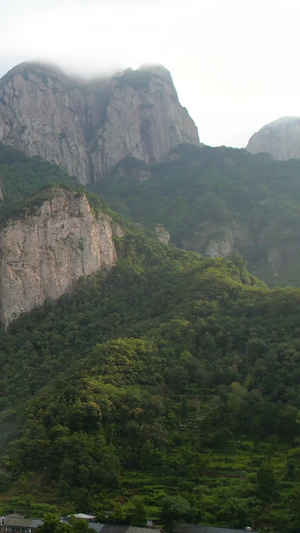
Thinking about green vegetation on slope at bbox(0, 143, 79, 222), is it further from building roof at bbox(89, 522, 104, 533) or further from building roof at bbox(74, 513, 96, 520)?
building roof at bbox(89, 522, 104, 533)

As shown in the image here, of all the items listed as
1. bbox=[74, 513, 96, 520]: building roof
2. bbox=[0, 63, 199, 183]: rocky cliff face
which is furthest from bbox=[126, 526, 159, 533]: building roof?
bbox=[0, 63, 199, 183]: rocky cliff face

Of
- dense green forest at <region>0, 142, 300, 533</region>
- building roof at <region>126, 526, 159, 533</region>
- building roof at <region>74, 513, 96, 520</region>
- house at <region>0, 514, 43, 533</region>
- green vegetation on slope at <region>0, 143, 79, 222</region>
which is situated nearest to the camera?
building roof at <region>126, 526, 159, 533</region>

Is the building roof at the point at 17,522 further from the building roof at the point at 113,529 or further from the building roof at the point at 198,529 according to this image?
the building roof at the point at 198,529

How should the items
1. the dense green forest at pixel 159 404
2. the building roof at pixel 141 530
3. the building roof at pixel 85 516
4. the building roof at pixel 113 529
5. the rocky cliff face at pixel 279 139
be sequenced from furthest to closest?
1. the rocky cliff face at pixel 279 139
2. the dense green forest at pixel 159 404
3. the building roof at pixel 85 516
4. the building roof at pixel 113 529
5. the building roof at pixel 141 530

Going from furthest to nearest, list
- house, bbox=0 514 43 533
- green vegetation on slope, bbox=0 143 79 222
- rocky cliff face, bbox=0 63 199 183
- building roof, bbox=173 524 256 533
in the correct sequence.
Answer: rocky cliff face, bbox=0 63 199 183 < green vegetation on slope, bbox=0 143 79 222 < house, bbox=0 514 43 533 < building roof, bbox=173 524 256 533

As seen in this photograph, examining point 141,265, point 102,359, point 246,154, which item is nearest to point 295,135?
point 246,154

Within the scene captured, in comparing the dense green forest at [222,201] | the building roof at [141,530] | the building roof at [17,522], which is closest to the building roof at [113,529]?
the building roof at [141,530]
